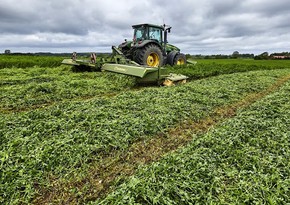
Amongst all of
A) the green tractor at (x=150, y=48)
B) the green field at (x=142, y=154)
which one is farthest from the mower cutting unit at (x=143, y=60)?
the green field at (x=142, y=154)

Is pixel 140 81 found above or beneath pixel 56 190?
above

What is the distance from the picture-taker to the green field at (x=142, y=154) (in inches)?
93.0

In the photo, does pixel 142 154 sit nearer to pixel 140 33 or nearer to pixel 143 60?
pixel 143 60

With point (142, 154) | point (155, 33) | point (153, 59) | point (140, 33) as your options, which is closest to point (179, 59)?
point (155, 33)

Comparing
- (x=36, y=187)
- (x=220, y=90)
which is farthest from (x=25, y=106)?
(x=220, y=90)

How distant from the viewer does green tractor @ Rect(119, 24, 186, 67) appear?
985 cm

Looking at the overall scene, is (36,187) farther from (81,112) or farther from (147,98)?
(147,98)

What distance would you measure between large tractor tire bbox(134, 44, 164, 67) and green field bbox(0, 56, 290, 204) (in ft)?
15.3

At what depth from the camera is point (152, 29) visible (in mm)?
11461

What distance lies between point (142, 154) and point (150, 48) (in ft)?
24.7

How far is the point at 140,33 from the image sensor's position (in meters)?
11.7

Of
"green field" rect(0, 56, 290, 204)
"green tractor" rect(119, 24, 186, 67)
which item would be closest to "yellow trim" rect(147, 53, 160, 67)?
"green tractor" rect(119, 24, 186, 67)

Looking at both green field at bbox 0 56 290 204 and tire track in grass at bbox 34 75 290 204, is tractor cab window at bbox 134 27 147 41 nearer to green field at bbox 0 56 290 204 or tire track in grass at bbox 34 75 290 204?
green field at bbox 0 56 290 204

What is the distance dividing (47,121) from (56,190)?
1.80m
